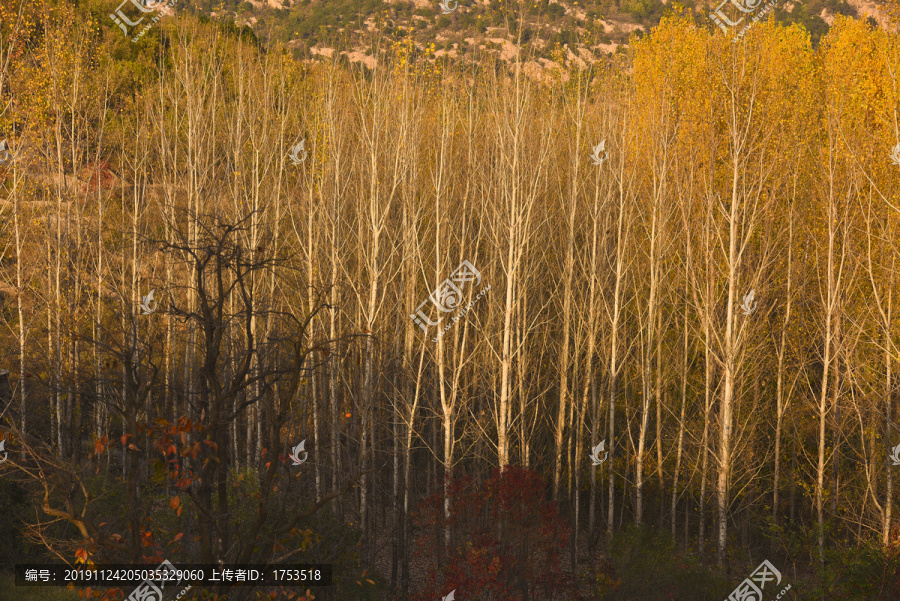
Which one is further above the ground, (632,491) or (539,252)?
(539,252)

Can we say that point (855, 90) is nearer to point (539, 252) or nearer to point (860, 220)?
point (860, 220)

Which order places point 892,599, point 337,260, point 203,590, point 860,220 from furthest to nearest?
1. point 860,220
2. point 337,260
3. point 892,599
4. point 203,590

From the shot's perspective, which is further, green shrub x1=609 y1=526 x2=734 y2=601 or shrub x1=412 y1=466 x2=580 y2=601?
green shrub x1=609 y1=526 x2=734 y2=601

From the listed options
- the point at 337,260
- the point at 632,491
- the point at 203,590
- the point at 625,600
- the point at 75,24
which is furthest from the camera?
the point at 75,24

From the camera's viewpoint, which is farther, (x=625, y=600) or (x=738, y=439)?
(x=738, y=439)

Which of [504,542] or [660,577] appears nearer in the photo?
[660,577]

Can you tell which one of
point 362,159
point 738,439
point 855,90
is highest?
point 855,90

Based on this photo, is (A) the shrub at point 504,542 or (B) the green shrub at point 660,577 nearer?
(A) the shrub at point 504,542

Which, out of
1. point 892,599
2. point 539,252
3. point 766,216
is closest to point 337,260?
point 539,252

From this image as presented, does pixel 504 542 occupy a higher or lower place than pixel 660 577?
higher

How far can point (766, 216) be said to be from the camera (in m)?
14.4

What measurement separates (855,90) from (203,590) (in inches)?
655

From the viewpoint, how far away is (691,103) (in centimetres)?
1609

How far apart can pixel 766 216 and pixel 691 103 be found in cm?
355
